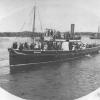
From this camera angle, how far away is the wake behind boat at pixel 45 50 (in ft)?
15.4

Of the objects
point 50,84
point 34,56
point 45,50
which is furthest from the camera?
point 45,50

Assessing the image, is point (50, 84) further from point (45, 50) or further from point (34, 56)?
point (45, 50)

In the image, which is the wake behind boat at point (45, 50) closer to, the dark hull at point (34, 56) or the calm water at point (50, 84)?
the dark hull at point (34, 56)

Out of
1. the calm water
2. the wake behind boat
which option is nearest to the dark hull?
the wake behind boat

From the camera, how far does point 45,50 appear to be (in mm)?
5453

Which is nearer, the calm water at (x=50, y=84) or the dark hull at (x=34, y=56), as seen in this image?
the calm water at (x=50, y=84)

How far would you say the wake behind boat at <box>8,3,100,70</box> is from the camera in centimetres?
469

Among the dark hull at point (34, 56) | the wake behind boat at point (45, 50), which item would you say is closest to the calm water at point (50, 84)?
the dark hull at point (34, 56)

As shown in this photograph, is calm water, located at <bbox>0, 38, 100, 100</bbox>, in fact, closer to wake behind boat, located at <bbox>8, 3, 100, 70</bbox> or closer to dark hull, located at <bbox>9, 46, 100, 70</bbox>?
dark hull, located at <bbox>9, 46, 100, 70</bbox>

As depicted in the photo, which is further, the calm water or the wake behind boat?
the wake behind boat

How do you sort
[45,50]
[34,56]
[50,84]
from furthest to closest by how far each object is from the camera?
[45,50] < [34,56] < [50,84]

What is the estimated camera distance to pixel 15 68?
4.41m

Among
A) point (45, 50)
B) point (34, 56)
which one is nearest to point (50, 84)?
point (34, 56)

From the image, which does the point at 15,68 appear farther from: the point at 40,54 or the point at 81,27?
the point at 81,27
